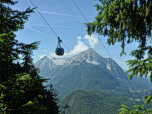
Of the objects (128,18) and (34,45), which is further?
(34,45)

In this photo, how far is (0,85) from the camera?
19.1 feet

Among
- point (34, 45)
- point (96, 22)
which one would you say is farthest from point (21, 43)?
point (96, 22)

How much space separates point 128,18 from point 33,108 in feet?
20.9

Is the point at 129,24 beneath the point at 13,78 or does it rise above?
above

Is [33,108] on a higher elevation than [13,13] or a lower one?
lower

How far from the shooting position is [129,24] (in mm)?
5172

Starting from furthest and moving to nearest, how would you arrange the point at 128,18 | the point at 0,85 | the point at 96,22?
the point at 0,85
the point at 96,22
the point at 128,18

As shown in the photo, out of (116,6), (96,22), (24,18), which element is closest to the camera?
(116,6)

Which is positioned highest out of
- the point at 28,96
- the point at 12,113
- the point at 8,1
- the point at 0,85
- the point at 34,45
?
the point at 8,1

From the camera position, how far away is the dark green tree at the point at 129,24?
15.0ft

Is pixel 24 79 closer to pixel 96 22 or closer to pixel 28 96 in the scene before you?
pixel 96 22

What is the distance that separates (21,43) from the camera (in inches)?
310

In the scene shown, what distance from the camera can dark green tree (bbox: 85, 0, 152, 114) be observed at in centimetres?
457

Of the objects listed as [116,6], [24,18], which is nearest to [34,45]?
[24,18]
